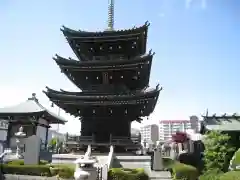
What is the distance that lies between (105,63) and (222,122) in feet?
51.7

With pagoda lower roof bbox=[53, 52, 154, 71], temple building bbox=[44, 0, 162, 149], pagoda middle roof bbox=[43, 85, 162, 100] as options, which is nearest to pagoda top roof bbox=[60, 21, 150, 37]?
temple building bbox=[44, 0, 162, 149]

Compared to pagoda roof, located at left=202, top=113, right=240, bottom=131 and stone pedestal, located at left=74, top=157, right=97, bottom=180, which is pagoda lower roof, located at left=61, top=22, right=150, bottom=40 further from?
stone pedestal, located at left=74, top=157, right=97, bottom=180

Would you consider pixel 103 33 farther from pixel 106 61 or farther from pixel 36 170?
pixel 36 170

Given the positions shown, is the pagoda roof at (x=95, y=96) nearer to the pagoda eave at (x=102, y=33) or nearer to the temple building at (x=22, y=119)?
the pagoda eave at (x=102, y=33)

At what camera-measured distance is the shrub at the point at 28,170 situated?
2327 centimetres

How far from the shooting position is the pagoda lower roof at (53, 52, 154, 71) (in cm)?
2953

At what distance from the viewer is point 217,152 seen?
2512cm

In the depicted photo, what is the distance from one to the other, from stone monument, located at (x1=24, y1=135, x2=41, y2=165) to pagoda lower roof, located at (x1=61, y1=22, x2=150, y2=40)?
13.8 meters

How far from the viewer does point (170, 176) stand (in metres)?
25.2

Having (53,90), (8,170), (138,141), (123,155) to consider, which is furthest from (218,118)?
(8,170)

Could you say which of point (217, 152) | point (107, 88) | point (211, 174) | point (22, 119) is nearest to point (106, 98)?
point (107, 88)

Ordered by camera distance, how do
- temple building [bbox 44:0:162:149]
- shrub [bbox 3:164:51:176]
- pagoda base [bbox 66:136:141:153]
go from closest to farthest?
shrub [bbox 3:164:51:176] < pagoda base [bbox 66:136:141:153] < temple building [bbox 44:0:162:149]

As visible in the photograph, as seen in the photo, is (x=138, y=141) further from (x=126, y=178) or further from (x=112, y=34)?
(x=112, y=34)

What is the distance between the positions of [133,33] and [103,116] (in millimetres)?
10692
